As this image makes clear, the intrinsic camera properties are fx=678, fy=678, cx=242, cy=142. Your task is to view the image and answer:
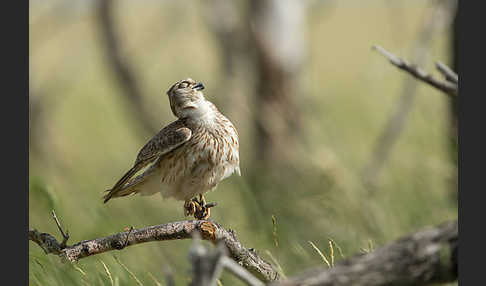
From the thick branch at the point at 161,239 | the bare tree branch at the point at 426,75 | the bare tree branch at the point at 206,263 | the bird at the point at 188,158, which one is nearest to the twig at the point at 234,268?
the bare tree branch at the point at 206,263

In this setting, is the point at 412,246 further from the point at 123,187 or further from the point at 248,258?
the point at 123,187

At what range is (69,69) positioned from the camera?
930 centimetres

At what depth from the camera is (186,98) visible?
74.9 inches

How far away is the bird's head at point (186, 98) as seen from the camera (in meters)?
1.87

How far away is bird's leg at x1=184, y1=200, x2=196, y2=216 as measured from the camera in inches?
84.0

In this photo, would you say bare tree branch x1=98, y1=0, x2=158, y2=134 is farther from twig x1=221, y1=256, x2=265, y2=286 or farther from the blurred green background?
twig x1=221, y1=256, x2=265, y2=286

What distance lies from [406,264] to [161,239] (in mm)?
719

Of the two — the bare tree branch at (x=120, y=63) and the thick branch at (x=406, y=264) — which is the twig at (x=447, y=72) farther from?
the bare tree branch at (x=120, y=63)

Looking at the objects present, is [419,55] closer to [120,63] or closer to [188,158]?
[188,158]

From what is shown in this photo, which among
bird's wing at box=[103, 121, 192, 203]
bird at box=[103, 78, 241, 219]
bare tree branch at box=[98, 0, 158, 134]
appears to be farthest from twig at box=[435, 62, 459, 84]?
bare tree branch at box=[98, 0, 158, 134]

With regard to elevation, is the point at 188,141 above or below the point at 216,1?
below

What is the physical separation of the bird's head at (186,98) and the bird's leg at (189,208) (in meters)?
0.32

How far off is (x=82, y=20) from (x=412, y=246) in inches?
317

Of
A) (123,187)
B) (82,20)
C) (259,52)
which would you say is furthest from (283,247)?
(82,20)
